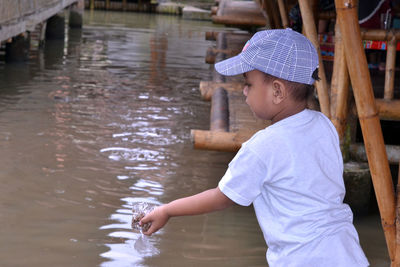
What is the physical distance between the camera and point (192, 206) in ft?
7.42

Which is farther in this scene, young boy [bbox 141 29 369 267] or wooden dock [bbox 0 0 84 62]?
wooden dock [bbox 0 0 84 62]

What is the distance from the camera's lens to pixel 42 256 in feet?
12.6

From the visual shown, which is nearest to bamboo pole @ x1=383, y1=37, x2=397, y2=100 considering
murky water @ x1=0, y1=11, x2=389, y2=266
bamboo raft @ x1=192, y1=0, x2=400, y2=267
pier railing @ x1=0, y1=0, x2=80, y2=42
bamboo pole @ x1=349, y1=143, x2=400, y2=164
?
bamboo raft @ x1=192, y1=0, x2=400, y2=267

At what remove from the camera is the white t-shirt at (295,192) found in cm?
212

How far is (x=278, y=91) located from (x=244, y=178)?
0.33m

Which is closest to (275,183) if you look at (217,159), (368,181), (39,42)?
(368,181)

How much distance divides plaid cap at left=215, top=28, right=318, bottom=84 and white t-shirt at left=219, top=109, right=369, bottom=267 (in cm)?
16

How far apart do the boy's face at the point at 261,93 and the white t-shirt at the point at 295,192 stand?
76mm

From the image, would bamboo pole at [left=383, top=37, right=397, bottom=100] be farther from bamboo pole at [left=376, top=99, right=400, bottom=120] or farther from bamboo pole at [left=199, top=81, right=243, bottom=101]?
bamboo pole at [left=199, top=81, right=243, bottom=101]

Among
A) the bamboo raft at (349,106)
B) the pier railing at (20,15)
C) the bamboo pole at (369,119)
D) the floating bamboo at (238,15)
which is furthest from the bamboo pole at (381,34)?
the pier railing at (20,15)

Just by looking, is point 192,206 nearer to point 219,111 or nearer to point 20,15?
point 219,111

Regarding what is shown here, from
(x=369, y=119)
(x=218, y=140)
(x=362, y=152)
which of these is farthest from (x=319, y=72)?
(x=369, y=119)

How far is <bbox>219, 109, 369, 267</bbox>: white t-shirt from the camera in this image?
2123 millimetres

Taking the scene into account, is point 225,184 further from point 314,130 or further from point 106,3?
point 106,3
